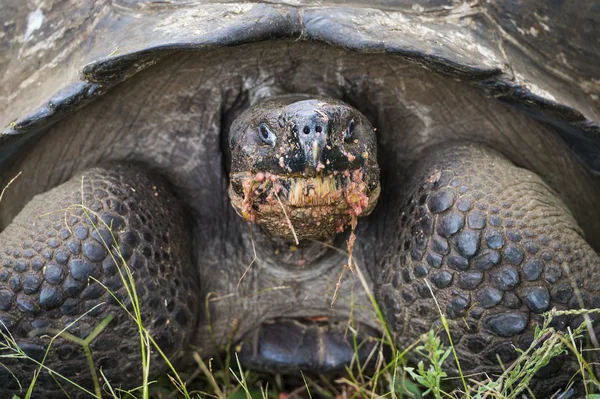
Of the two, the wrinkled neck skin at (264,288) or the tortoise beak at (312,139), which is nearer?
the tortoise beak at (312,139)

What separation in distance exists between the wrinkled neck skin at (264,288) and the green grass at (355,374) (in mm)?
107

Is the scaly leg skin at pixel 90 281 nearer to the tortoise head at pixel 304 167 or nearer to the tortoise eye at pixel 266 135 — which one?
the tortoise head at pixel 304 167

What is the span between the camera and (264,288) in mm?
2859

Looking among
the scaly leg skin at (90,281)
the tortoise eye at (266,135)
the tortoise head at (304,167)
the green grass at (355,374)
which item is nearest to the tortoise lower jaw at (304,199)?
the tortoise head at (304,167)

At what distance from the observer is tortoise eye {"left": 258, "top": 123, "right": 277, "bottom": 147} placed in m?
2.22

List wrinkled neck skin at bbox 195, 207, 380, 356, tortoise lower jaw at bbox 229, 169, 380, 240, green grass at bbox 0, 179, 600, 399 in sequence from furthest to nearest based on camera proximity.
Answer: wrinkled neck skin at bbox 195, 207, 380, 356 → tortoise lower jaw at bbox 229, 169, 380, 240 → green grass at bbox 0, 179, 600, 399

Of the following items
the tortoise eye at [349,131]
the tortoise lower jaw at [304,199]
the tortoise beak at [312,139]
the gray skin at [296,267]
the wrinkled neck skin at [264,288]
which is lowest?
the wrinkled neck skin at [264,288]

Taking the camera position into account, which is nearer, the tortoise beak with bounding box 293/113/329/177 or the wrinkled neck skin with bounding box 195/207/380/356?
the tortoise beak with bounding box 293/113/329/177

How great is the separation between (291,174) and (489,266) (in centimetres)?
72

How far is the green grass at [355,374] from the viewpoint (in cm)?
200

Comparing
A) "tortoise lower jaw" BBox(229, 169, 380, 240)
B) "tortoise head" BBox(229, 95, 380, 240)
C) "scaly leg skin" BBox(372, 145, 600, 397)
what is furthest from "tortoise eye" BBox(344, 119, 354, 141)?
"scaly leg skin" BBox(372, 145, 600, 397)

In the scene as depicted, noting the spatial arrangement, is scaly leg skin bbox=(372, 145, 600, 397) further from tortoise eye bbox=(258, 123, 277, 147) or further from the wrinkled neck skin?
tortoise eye bbox=(258, 123, 277, 147)

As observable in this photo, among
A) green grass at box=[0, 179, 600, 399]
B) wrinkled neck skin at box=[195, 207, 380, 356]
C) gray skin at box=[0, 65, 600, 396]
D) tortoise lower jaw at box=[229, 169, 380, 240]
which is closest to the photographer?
green grass at box=[0, 179, 600, 399]

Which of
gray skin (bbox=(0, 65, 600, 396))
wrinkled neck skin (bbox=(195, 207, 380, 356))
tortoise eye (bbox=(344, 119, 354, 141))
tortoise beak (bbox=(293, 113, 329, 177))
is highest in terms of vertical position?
tortoise beak (bbox=(293, 113, 329, 177))
